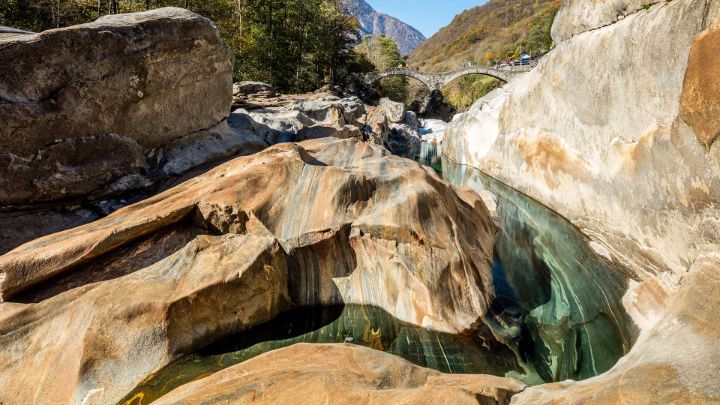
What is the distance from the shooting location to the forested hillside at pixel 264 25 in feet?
56.5

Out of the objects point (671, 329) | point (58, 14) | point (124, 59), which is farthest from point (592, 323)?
point (58, 14)

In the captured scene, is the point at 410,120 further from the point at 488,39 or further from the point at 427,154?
the point at 488,39

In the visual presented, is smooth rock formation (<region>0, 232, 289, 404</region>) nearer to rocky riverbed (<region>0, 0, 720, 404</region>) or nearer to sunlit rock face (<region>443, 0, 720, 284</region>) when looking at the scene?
rocky riverbed (<region>0, 0, 720, 404</region>)

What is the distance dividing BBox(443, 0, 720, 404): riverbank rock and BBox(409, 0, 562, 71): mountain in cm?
6114

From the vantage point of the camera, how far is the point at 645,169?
643 centimetres

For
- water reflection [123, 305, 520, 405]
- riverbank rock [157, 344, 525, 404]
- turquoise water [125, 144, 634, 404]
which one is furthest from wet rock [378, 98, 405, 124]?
riverbank rock [157, 344, 525, 404]

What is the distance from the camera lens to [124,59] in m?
7.52

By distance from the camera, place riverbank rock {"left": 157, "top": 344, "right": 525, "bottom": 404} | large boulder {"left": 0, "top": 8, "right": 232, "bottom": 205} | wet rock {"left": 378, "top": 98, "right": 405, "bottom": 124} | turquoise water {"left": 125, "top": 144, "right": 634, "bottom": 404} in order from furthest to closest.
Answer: wet rock {"left": 378, "top": 98, "right": 405, "bottom": 124}
large boulder {"left": 0, "top": 8, "right": 232, "bottom": 205}
turquoise water {"left": 125, "top": 144, "right": 634, "bottom": 404}
riverbank rock {"left": 157, "top": 344, "right": 525, "bottom": 404}

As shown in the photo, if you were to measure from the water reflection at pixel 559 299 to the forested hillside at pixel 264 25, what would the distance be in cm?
2050

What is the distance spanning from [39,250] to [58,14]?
17.3 metres

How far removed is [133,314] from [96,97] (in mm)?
5077

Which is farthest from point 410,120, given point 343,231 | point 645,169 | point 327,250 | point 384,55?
point 327,250

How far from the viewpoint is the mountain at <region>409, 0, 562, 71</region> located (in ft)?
255

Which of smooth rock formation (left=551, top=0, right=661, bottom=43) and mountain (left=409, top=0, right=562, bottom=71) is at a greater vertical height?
mountain (left=409, top=0, right=562, bottom=71)
